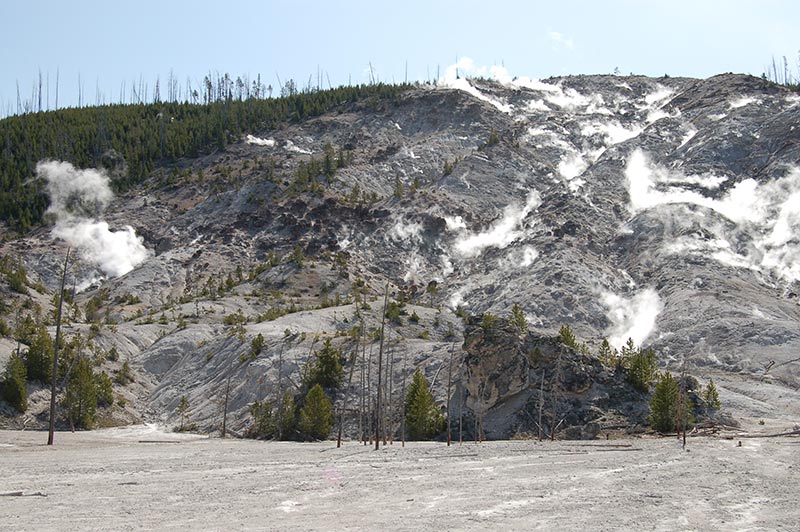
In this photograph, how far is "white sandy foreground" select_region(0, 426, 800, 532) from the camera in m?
19.2

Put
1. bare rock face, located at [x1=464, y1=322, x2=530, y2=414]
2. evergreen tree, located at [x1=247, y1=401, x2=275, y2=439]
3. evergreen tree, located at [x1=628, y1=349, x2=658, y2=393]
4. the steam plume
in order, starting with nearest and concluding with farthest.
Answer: evergreen tree, located at [x1=247, y1=401, x2=275, y2=439], evergreen tree, located at [x1=628, y1=349, x2=658, y2=393], bare rock face, located at [x1=464, y1=322, x2=530, y2=414], the steam plume

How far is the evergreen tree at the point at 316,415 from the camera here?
48500 mm

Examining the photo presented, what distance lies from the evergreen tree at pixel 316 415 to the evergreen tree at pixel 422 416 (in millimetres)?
4924

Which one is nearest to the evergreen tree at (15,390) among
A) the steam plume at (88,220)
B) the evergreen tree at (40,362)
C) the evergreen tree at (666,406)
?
the evergreen tree at (40,362)

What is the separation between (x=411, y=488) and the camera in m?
24.6

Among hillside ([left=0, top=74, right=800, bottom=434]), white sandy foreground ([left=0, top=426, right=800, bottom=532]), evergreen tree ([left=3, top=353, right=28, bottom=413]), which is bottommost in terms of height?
white sandy foreground ([left=0, top=426, right=800, bottom=532])

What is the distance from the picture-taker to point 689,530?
61.2 feet

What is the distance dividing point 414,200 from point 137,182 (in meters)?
44.6

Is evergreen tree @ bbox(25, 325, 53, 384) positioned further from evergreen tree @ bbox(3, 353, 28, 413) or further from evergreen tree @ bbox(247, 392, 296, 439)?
evergreen tree @ bbox(247, 392, 296, 439)

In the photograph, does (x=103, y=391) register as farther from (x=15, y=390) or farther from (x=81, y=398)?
(x=15, y=390)

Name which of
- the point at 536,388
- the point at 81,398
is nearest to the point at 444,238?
the point at 536,388

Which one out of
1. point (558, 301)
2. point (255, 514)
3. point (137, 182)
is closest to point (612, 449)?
point (255, 514)

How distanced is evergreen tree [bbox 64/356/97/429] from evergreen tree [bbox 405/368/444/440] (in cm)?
2041

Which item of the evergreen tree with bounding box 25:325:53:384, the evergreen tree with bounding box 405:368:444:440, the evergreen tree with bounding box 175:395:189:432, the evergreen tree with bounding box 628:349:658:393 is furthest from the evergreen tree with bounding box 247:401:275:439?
the evergreen tree with bounding box 628:349:658:393
